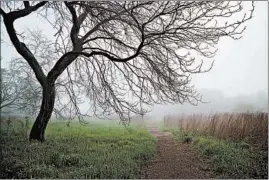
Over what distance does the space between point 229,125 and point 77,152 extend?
1832 millimetres

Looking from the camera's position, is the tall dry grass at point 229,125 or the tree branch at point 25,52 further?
the tree branch at point 25,52

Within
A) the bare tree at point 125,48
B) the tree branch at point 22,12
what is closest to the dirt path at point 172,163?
the bare tree at point 125,48

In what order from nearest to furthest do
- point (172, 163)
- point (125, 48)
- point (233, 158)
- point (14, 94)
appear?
point (233, 158) → point (172, 163) → point (14, 94) → point (125, 48)

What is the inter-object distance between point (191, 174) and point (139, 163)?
57 centimetres

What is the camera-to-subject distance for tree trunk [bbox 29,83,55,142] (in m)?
4.82

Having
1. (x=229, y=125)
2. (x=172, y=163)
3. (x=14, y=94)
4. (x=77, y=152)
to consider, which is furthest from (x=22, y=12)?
(x=229, y=125)

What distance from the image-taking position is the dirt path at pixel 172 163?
383 cm

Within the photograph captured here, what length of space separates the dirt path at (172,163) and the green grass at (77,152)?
11cm

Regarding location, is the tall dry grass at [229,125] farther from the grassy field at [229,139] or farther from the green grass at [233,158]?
the green grass at [233,158]

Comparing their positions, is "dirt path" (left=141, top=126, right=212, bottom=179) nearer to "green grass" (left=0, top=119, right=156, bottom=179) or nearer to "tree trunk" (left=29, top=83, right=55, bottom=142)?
"green grass" (left=0, top=119, right=156, bottom=179)

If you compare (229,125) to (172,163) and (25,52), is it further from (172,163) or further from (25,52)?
(25,52)

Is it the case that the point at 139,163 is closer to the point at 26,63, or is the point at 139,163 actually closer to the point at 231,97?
the point at 231,97

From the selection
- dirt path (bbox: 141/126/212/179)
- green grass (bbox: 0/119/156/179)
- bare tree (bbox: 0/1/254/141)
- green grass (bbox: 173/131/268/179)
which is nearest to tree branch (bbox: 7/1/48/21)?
bare tree (bbox: 0/1/254/141)

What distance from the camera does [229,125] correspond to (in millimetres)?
4477
